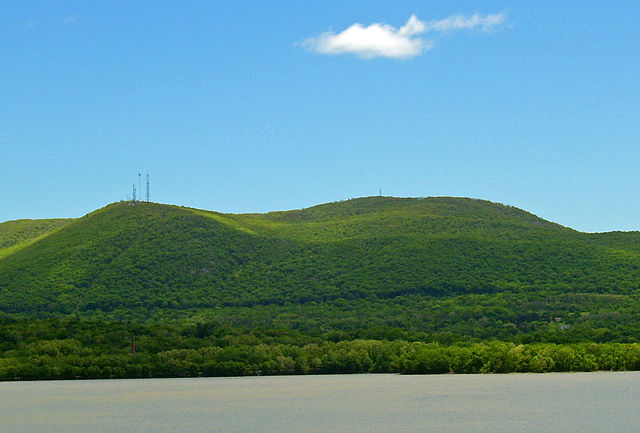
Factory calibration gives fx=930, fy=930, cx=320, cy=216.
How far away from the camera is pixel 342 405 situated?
44000 millimetres

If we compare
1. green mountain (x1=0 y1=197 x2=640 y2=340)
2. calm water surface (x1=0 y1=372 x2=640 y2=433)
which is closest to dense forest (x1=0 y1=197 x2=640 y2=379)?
green mountain (x1=0 y1=197 x2=640 y2=340)

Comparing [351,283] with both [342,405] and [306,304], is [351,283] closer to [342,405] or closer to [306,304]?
[306,304]

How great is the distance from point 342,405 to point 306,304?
123742 mm

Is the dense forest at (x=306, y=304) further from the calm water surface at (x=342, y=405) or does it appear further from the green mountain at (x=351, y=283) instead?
the calm water surface at (x=342, y=405)

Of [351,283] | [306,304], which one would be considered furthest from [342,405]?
[351,283]

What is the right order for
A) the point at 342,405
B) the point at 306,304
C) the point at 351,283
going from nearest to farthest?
the point at 342,405, the point at 306,304, the point at 351,283

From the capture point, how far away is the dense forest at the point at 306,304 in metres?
75.0

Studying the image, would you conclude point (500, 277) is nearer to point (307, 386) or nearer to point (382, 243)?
point (382, 243)

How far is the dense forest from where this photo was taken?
75000 mm

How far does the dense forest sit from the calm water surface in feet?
33.0

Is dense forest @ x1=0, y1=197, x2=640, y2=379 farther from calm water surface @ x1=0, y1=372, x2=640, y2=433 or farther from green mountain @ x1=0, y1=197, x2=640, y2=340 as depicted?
calm water surface @ x1=0, y1=372, x2=640, y2=433

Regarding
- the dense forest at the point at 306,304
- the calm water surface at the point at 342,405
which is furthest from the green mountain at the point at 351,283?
the calm water surface at the point at 342,405

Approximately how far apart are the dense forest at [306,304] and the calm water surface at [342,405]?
10063 mm

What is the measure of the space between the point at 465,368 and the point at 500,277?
10659 centimetres
